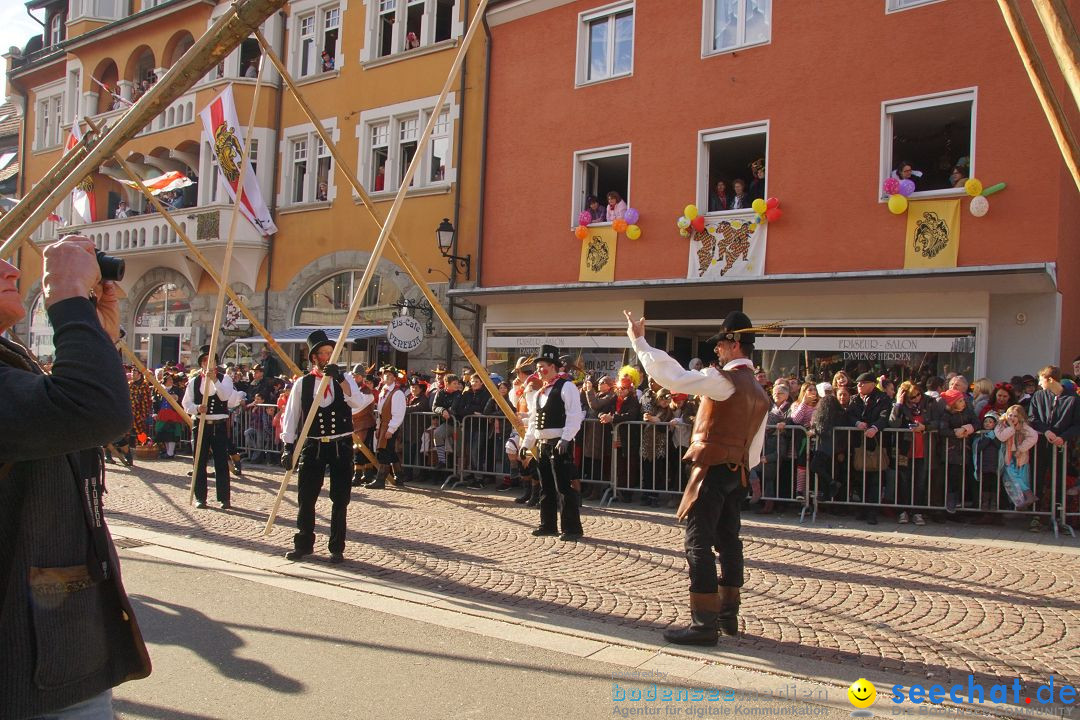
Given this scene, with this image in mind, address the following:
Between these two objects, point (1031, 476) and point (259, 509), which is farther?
point (259, 509)

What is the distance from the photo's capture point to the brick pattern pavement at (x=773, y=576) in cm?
532

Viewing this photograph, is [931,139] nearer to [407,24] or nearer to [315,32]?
[407,24]

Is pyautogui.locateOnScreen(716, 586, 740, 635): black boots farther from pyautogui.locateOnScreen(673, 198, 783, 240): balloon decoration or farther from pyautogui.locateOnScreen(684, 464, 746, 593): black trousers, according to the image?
pyautogui.locateOnScreen(673, 198, 783, 240): balloon decoration

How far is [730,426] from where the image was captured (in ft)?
17.9

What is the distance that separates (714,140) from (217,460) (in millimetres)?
9631

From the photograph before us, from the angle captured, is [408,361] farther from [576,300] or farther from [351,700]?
[351,700]

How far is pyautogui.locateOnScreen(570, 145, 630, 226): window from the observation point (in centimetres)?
1645

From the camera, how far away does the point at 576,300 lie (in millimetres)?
16359

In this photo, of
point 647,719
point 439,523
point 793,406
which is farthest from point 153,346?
point 647,719

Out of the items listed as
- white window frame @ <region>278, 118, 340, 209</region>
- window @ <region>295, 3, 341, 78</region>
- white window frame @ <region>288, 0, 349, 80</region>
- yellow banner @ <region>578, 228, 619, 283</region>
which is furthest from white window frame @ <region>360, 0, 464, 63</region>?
yellow banner @ <region>578, 228, 619, 283</region>

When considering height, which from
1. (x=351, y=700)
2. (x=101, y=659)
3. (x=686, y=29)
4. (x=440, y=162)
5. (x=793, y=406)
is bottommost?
(x=351, y=700)

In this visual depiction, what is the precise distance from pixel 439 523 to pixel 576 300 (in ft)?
25.1

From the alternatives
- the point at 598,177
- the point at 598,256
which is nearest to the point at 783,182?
the point at 598,256

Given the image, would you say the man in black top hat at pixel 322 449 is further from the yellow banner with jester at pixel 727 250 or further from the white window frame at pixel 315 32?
the white window frame at pixel 315 32
